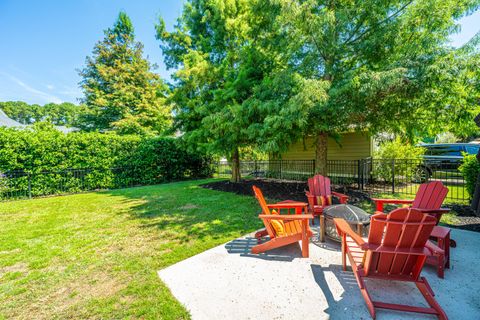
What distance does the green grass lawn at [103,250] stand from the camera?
231cm

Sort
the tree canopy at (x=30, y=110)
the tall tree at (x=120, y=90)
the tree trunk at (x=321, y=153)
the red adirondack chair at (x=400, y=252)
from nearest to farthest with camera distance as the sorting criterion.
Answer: the red adirondack chair at (x=400, y=252), the tree trunk at (x=321, y=153), the tall tree at (x=120, y=90), the tree canopy at (x=30, y=110)

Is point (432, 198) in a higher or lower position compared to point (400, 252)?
higher

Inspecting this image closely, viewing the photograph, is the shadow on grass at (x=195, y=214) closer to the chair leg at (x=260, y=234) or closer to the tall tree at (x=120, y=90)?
the chair leg at (x=260, y=234)

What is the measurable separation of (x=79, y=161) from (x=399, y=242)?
12.2 metres

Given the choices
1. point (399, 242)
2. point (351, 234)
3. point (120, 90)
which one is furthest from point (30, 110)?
point (399, 242)

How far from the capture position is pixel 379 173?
965 cm

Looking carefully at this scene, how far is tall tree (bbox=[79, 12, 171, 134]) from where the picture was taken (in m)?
19.9

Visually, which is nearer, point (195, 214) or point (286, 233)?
point (286, 233)

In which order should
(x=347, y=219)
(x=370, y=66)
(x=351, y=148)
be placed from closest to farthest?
(x=347, y=219) → (x=370, y=66) → (x=351, y=148)

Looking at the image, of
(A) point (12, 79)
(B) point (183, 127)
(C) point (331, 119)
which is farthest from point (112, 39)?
(C) point (331, 119)

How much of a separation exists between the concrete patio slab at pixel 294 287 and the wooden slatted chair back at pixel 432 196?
0.74 m

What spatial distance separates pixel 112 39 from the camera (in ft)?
73.6

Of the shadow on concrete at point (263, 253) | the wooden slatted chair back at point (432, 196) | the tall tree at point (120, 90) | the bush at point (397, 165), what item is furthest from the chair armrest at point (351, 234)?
the tall tree at point (120, 90)

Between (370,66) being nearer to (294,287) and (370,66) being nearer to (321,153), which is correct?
(321,153)
